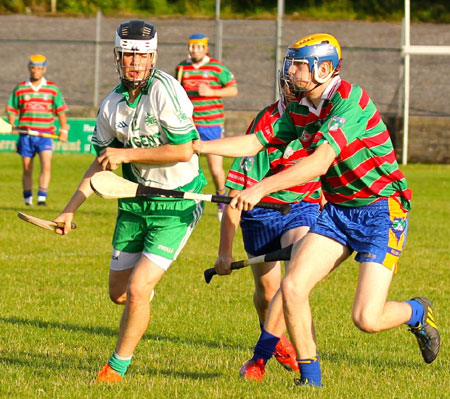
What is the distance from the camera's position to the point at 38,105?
1470cm

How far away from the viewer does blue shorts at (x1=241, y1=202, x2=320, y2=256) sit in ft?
19.9

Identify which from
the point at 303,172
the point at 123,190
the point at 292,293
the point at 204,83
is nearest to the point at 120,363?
the point at 123,190

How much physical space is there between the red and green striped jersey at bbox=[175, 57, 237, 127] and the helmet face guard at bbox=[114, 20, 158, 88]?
333 inches

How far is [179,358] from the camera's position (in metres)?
6.12

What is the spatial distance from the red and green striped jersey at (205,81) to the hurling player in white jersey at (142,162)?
8.22 metres

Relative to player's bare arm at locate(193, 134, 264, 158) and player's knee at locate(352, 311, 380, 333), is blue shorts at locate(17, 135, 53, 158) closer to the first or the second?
player's bare arm at locate(193, 134, 264, 158)

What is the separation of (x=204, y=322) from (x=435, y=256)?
418cm

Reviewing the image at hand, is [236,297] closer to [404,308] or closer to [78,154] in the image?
[404,308]

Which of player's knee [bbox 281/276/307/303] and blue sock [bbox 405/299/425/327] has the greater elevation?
player's knee [bbox 281/276/307/303]

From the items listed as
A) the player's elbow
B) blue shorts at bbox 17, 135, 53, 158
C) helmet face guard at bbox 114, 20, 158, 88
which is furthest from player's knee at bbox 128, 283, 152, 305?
blue shorts at bbox 17, 135, 53, 158

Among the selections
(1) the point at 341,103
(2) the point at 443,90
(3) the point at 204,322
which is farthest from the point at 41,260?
(2) the point at 443,90

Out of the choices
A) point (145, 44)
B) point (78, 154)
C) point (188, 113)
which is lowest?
point (78, 154)

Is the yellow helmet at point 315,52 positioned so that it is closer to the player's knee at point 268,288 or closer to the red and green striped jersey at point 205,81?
the player's knee at point 268,288

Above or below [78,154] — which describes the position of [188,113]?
above
